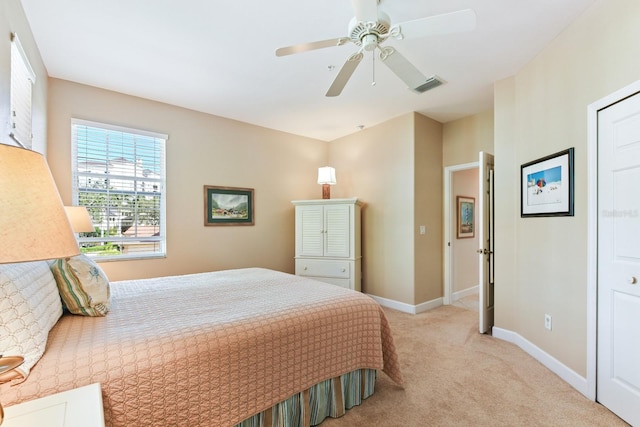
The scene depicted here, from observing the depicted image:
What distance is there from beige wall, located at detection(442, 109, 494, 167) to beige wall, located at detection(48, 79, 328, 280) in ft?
6.56

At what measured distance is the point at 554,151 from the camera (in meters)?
2.38

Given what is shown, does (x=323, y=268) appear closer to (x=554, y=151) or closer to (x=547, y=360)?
(x=547, y=360)

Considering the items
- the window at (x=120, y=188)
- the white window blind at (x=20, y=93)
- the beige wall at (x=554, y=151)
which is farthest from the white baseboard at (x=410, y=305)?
the white window blind at (x=20, y=93)

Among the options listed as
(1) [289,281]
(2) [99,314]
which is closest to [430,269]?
(1) [289,281]

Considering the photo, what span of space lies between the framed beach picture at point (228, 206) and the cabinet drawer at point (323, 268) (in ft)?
3.17

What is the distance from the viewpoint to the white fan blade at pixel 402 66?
174cm

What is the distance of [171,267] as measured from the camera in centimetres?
353

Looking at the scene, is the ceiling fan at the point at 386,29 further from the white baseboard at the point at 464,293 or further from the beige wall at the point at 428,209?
the white baseboard at the point at 464,293

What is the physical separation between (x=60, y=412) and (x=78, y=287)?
3.05 ft

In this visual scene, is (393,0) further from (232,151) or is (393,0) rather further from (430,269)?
(430,269)

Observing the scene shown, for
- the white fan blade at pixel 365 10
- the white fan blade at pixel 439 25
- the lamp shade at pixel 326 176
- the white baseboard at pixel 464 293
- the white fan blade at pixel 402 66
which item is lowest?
the white baseboard at pixel 464 293

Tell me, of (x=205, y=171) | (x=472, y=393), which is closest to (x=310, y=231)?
(x=205, y=171)

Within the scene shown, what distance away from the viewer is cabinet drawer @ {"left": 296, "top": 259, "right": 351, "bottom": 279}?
4137 mm

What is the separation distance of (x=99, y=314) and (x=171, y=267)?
2.00 m
